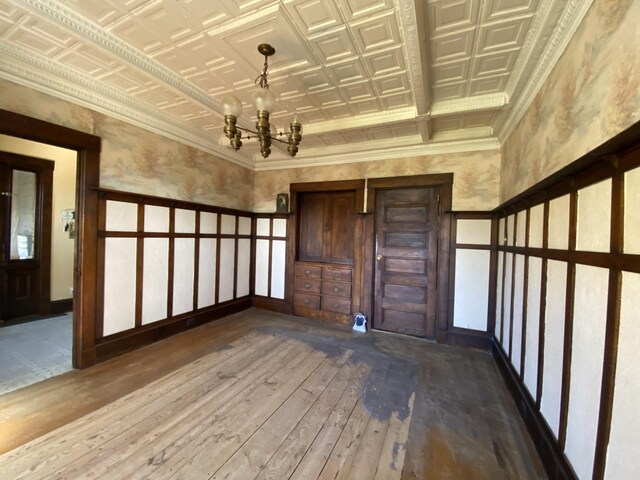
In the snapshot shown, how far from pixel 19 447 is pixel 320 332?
9.56ft

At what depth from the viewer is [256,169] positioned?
4.95m

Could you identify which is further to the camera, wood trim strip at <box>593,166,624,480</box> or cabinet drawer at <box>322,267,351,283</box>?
cabinet drawer at <box>322,267,351,283</box>

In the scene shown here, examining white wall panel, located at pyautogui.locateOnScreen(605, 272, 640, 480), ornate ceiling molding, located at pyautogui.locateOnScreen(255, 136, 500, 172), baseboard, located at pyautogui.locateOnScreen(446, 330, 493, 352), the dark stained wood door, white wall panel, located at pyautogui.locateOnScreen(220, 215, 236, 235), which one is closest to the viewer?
white wall panel, located at pyautogui.locateOnScreen(605, 272, 640, 480)

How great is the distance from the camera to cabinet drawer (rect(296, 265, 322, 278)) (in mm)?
4426

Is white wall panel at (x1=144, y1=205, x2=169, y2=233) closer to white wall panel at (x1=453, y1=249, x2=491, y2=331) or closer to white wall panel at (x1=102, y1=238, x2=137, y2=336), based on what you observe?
white wall panel at (x1=102, y1=238, x2=137, y2=336)

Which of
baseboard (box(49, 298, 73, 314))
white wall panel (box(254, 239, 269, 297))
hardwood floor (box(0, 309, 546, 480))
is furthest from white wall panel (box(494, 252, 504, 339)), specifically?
baseboard (box(49, 298, 73, 314))

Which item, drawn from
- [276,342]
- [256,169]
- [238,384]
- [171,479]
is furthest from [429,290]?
[256,169]

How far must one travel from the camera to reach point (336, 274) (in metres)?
4.27

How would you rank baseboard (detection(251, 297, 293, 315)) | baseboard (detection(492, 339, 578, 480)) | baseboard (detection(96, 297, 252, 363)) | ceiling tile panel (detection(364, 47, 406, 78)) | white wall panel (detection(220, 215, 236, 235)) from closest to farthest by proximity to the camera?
1. baseboard (detection(492, 339, 578, 480))
2. ceiling tile panel (detection(364, 47, 406, 78))
3. baseboard (detection(96, 297, 252, 363))
4. white wall panel (detection(220, 215, 236, 235))
5. baseboard (detection(251, 297, 293, 315))

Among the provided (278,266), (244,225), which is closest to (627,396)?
(278,266)

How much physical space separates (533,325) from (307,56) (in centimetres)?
280

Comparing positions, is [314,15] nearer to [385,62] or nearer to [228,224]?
[385,62]

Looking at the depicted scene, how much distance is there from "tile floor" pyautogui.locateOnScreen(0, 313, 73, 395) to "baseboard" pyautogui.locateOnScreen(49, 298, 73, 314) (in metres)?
0.47

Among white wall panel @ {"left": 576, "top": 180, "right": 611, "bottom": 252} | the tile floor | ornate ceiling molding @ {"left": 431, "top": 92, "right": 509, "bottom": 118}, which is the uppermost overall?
ornate ceiling molding @ {"left": 431, "top": 92, "right": 509, "bottom": 118}
